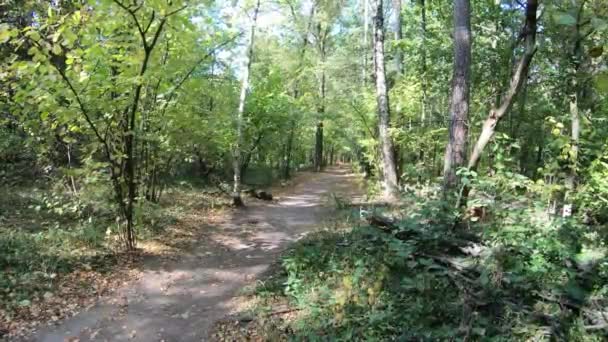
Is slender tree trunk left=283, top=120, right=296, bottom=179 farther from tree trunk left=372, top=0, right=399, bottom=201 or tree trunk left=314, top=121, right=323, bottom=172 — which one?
tree trunk left=372, top=0, right=399, bottom=201

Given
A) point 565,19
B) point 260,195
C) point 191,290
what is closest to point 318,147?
point 260,195

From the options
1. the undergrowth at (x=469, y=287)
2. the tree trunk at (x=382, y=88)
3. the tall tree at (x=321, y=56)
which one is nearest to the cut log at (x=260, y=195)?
the tree trunk at (x=382, y=88)

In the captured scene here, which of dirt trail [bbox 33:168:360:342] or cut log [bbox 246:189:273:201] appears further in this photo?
cut log [bbox 246:189:273:201]

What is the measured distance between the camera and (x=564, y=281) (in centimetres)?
402

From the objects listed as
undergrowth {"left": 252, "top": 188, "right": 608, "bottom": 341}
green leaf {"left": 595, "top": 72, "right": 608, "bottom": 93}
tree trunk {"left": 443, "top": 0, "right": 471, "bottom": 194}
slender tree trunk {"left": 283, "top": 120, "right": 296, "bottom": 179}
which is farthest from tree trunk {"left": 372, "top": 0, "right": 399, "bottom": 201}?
green leaf {"left": 595, "top": 72, "right": 608, "bottom": 93}

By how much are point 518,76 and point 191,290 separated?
17.0 feet

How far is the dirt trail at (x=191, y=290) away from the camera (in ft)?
16.9

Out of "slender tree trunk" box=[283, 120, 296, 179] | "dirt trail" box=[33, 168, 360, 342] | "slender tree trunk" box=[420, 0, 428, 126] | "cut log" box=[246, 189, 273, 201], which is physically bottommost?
"dirt trail" box=[33, 168, 360, 342]

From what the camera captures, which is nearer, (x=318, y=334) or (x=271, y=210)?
(x=318, y=334)

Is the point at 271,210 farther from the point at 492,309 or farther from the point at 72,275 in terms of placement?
the point at 492,309

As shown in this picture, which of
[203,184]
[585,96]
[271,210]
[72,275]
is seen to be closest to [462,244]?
[72,275]

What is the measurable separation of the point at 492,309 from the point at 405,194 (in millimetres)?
1796

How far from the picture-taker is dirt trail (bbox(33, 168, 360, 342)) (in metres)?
5.16

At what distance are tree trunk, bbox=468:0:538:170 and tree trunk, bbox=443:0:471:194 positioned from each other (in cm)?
97
